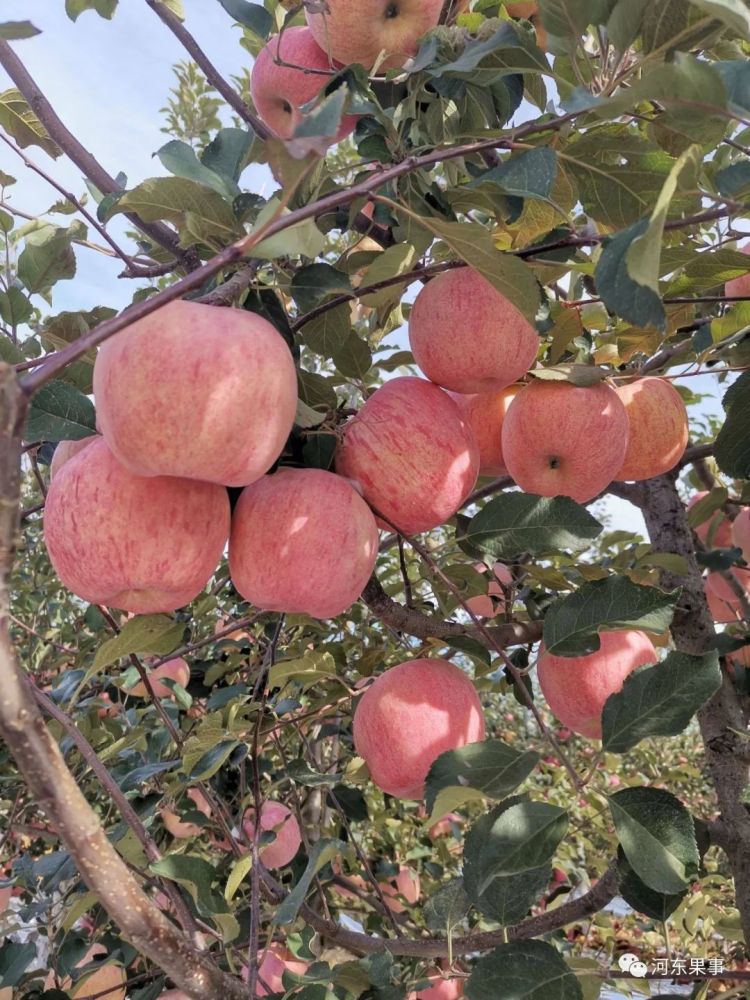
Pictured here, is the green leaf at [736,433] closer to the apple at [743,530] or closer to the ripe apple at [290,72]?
the ripe apple at [290,72]

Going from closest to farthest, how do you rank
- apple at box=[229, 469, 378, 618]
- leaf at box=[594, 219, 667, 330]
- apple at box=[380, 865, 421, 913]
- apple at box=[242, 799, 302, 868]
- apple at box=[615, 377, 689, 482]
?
1. leaf at box=[594, 219, 667, 330]
2. apple at box=[229, 469, 378, 618]
3. apple at box=[615, 377, 689, 482]
4. apple at box=[242, 799, 302, 868]
5. apple at box=[380, 865, 421, 913]

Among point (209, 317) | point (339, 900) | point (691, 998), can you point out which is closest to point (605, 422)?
point (209, 317)

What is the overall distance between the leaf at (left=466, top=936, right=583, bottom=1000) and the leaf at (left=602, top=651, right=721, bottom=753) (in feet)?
0.80

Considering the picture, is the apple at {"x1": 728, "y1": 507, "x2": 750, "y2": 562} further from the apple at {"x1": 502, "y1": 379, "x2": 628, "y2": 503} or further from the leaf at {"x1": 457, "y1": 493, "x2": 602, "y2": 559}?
the leaf at {"x1": 457, "y1": 493, "x2": 602, "y2": 559}

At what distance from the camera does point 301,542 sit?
92 cm

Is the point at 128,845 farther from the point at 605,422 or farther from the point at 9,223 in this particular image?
the point at 9,223

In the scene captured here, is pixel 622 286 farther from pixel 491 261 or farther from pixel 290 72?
pixel 290 72

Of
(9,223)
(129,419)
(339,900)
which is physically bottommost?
(339,900)

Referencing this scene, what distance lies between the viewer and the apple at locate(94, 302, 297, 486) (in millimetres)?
759

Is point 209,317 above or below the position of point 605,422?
above

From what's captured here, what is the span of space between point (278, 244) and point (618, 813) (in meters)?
0.72

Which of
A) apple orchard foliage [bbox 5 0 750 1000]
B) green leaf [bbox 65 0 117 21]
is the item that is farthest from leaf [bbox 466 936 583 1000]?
green leaf [bbox 65 0 117 21]

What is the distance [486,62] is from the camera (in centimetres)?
102

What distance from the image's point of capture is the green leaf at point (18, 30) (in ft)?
2.47
